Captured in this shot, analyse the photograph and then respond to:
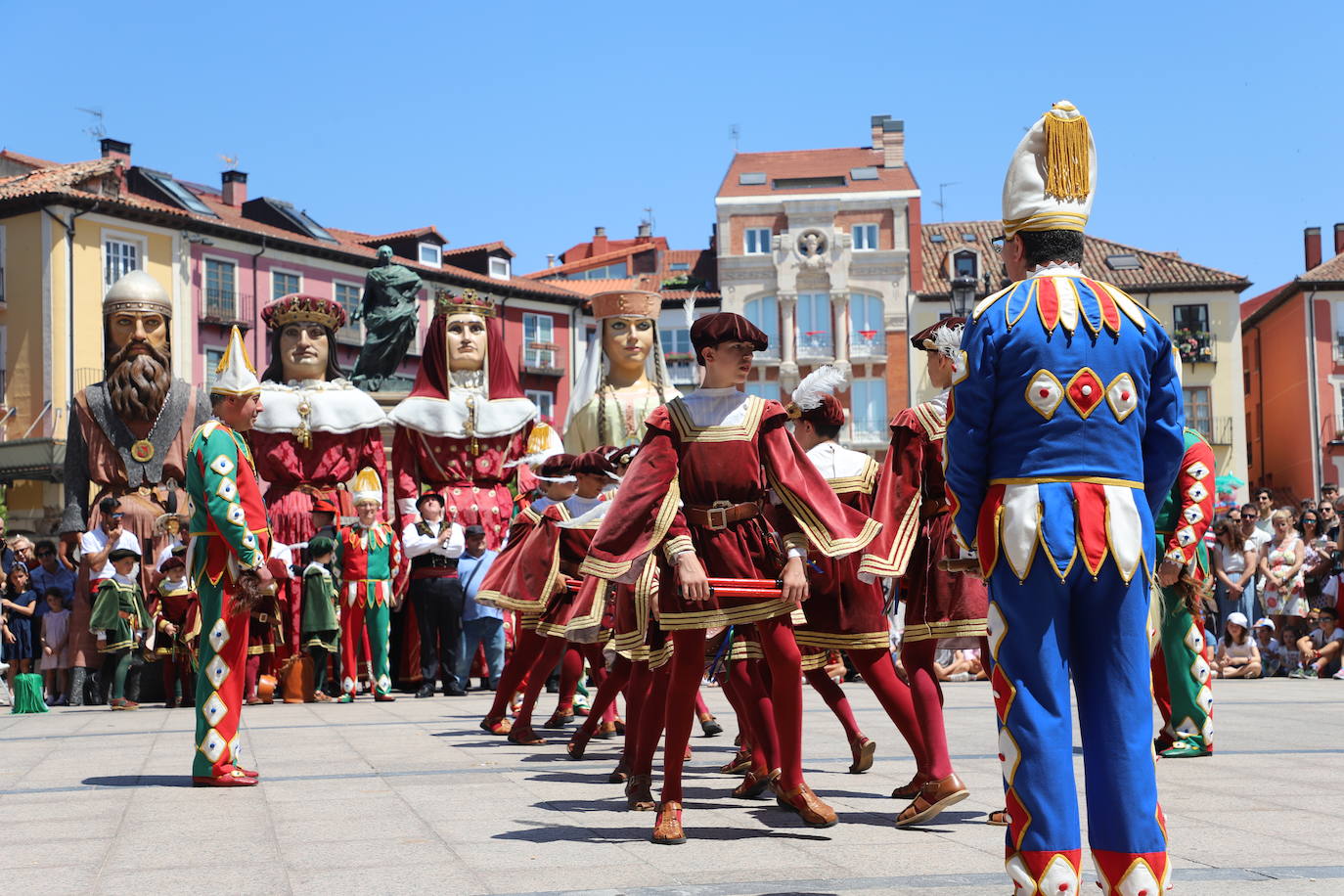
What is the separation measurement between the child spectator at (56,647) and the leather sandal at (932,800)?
10922 millimetres

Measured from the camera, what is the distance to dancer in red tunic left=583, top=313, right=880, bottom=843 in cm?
642

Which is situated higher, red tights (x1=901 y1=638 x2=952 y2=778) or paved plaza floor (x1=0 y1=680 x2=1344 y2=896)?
red tights (x1=901 y1=638 x2=952 y2=778)

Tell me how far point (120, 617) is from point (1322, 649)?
12340mm

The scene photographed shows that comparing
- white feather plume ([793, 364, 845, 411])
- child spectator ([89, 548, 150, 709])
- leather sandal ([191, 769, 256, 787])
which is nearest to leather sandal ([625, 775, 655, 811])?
leather sandal ([191, 769, 256, 787])

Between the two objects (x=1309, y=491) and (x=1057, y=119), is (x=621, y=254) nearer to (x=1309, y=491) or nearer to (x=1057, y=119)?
(x=1309, y=491)

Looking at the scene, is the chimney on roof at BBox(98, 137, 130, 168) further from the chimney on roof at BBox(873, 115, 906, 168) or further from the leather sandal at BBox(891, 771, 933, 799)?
the leather sandal at BBox(891, 771, 933, 799)

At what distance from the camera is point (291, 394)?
14586 millimetres

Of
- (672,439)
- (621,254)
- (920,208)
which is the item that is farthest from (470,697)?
(621,254)

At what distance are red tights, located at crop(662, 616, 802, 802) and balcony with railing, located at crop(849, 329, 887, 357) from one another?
53.5 metres

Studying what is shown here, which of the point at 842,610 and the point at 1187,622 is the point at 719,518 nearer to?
the point at 842,610

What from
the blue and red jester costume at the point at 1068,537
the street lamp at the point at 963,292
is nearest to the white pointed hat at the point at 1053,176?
the blue and red jester costume at the point at 1068,537

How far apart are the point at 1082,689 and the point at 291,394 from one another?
11.0 m

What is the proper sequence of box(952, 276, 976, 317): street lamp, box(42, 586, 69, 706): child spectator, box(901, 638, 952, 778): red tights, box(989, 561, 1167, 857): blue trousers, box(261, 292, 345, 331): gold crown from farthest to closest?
1. box(952, 276, 976, 317): street lamp
2. box(42, 586, 69, 706): child spectator
3. box(261, 292, 345, 331): gold crown
4. box(901, 638, 952, 778): red tights
5. box(989, 561, 1167, 857): blue trousers

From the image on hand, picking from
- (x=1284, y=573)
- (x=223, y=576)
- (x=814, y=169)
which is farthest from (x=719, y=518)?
(x=814, y=169)
